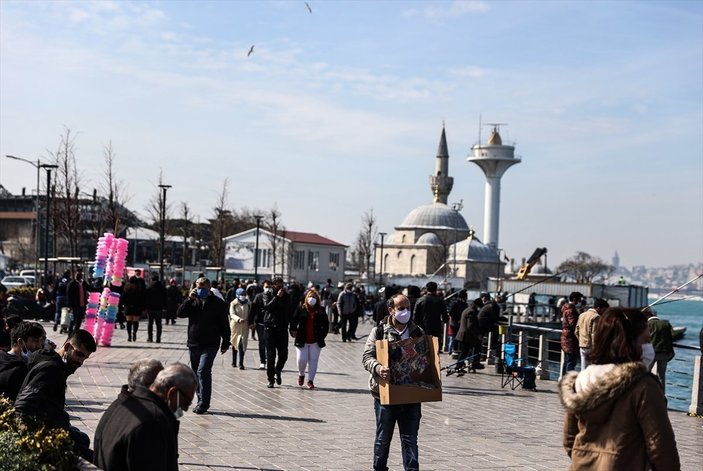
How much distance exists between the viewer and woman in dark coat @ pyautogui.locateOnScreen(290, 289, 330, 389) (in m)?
15.8

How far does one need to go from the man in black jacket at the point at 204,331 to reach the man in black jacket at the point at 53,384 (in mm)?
5059

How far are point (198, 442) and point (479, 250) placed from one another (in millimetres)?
122002

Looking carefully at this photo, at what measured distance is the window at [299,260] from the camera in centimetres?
9381

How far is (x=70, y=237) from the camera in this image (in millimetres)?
39594

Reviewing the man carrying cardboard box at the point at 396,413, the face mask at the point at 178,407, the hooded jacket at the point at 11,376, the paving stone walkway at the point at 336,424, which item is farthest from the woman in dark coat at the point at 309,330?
the face mask at the point at 178,407

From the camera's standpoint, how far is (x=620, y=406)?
5000mm

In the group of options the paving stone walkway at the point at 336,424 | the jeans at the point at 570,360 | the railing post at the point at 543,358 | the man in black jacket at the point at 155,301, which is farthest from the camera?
the man in black jacket at the point at 155,301

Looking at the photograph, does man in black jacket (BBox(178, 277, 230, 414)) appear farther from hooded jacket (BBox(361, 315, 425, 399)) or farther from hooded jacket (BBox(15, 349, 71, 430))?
hooded jacket (BBox(15, 349, 71, 430))

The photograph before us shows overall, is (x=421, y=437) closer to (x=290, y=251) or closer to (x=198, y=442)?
(x=198, y=442)

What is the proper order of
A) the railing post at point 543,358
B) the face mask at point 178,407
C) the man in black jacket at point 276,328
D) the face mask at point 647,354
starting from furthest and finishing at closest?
1. the railing post at point 543,358
2. the man in black jacket at point 276,328
3. the face mask at point 647,354
4. the face mask at point 178,407

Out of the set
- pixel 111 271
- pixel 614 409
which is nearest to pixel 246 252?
pixel 111 271

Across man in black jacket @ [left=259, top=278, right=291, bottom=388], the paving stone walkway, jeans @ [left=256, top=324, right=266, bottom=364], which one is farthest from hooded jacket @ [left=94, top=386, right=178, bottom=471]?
jeans @ [left=256, top=324, right=266, bottom=364]

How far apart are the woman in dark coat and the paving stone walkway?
0.43 m

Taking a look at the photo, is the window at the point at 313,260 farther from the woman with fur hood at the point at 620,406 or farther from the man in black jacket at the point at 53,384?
the woman with fur hood at the point at 620,406
